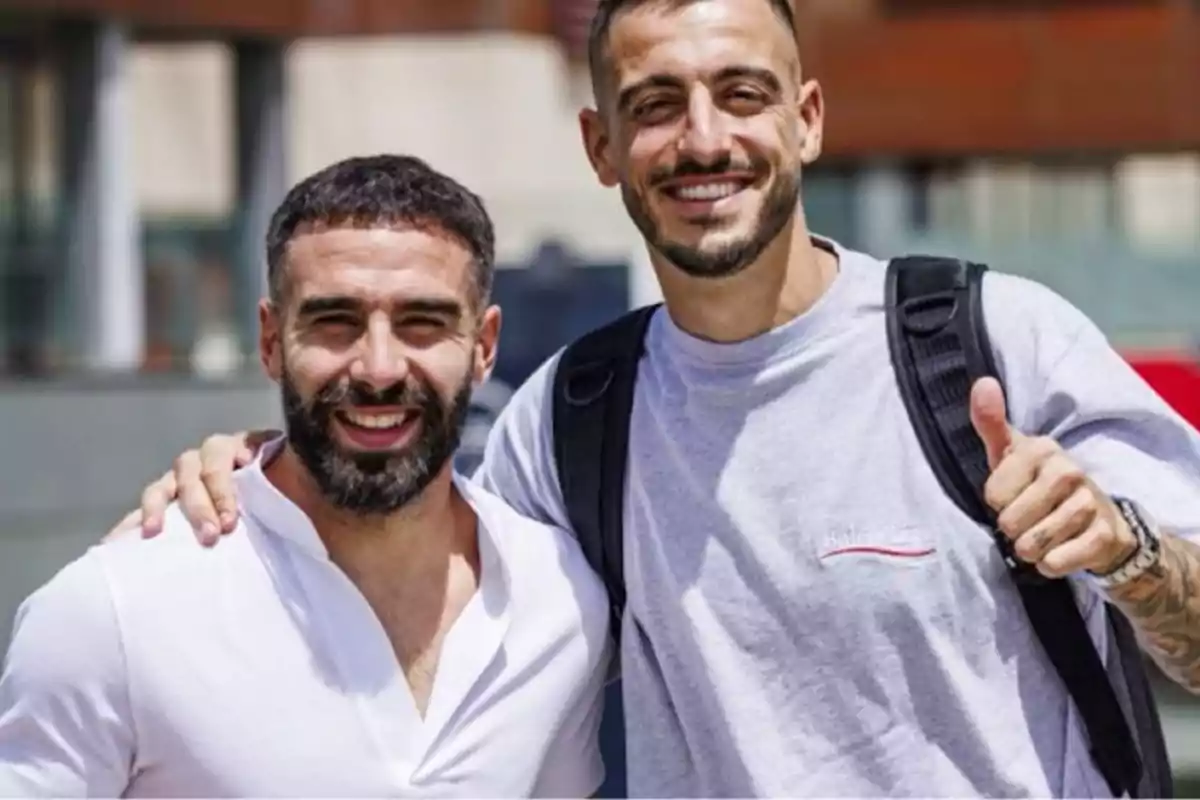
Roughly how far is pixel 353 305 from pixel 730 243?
0.58 metres

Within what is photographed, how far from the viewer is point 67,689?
3.19m

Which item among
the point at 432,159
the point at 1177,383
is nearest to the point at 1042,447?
the point at 1177,383

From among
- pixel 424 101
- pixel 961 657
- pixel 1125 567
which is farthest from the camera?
pixel 424 101

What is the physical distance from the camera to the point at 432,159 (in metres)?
26.7

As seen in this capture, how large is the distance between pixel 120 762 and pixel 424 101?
2280 cm

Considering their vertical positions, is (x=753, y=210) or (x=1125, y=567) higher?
(x=753, y=210)

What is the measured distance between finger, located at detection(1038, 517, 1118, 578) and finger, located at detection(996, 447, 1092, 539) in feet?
0.15

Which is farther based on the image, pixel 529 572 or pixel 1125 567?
pixel 529 572

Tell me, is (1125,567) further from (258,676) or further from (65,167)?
(65,167)

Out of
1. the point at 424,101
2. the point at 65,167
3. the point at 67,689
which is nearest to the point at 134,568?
the point at 67,689

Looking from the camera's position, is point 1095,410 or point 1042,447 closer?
point 1042,447

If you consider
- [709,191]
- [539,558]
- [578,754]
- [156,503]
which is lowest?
[578,754]

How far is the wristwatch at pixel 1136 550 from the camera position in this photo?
10.3 ft

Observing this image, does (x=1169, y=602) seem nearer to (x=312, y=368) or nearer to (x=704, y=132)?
(x=704, y=132)
